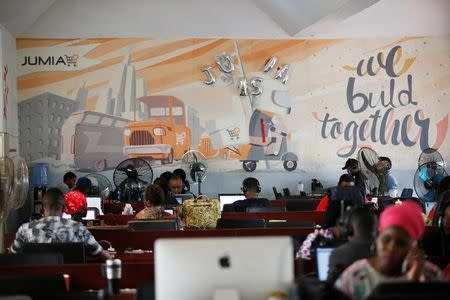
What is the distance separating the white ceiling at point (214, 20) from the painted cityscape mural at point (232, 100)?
0.15m

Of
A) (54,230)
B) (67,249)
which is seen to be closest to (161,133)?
(54,230)

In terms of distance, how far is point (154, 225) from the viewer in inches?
332

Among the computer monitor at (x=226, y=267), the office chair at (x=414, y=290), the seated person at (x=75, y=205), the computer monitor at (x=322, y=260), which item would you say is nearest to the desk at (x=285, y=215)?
the seated person at (x=75, y=205)

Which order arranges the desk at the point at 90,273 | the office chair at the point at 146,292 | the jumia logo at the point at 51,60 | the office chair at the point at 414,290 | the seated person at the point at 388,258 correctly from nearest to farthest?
1. the office chair at the point at 414,290
2. the seated person at the point at 388,258
3. the office chair at the point at 146,292
4. the desk at the point at 90,273
5. the jumia logo at the point at 51,60

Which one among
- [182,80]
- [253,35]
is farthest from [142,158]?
[253,35]

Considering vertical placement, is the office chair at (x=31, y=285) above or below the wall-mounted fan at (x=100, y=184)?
below

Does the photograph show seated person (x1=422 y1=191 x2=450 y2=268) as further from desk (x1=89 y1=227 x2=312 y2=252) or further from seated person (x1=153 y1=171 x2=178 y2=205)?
seated person (x1=153 y1=171 x2=178 y2=205)

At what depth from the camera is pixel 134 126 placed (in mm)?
15484

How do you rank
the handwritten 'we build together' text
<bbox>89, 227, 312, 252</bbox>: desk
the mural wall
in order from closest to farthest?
<bbox>89, 227, 312, 252</bbox>: desk < the mural wall < the handwritten 'we build together' text

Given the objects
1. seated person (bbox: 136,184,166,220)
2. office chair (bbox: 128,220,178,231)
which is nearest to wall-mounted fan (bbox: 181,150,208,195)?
seated person (bbox: 136,184,166,220)

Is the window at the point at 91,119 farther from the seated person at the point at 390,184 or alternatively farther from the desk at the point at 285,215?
the desk at the point at 285,215

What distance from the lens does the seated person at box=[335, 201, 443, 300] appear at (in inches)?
154

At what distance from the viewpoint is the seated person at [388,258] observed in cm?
391

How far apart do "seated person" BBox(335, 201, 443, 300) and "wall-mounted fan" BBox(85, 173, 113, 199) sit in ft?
36.0
